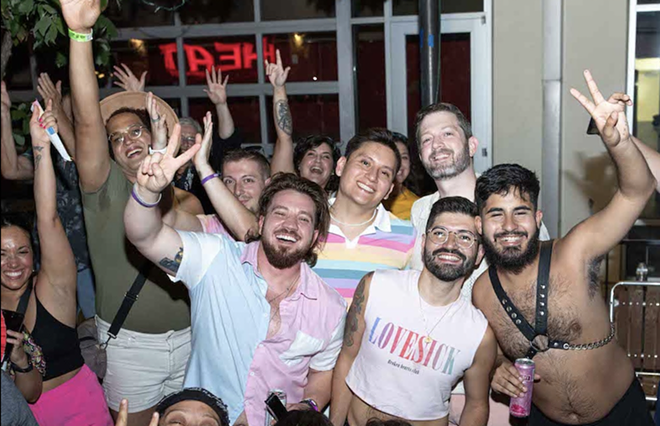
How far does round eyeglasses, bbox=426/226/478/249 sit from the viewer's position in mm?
3191

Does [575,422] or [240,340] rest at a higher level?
[240,340]

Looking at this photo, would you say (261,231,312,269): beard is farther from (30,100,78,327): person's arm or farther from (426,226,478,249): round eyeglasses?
(30,100,78,327): person's arm

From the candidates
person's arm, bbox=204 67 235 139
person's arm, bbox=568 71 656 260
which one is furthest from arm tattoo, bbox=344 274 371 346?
person's arm, bbox=204 67 235 139

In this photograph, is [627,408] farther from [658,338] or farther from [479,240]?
[658,338]

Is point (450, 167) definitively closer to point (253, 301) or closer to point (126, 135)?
point (253, 301)

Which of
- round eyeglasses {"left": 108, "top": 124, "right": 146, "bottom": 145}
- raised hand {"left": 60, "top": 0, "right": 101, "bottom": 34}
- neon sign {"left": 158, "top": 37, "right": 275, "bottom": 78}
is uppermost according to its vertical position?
neon sign {"left": 158, "top": 37, "right": 275, "bottom": 78}

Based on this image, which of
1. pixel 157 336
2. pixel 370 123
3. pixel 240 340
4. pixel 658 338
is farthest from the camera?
pixel 370 123

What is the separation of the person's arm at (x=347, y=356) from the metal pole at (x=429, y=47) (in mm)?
2122

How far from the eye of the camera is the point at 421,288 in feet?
10.7

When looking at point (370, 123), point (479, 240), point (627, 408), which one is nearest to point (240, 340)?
point (479, 240)

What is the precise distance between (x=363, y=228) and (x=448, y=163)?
610 millimetres

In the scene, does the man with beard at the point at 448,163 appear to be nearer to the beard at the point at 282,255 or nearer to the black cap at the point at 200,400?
the beard at the point at 282,255

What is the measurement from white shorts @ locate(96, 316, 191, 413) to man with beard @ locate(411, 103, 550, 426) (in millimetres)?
1427

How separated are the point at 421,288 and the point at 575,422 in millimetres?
1107
